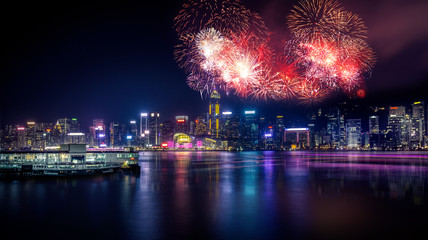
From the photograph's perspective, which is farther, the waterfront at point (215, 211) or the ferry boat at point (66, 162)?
the ferry boat at point (66, 162)

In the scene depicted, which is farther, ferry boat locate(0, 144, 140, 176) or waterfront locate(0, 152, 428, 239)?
ferry boat locate(0, 144, 140, 176)

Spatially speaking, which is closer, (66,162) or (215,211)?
(215,211)

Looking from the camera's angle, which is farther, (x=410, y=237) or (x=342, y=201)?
(x=342, y=201)

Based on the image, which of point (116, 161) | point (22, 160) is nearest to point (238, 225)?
point (116, 161)

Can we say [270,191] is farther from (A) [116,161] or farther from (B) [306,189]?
(A) [116,161]

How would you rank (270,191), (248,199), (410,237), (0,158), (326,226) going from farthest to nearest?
(0,158)
(270,191)
(248,199)
(326,226)
(410,237)

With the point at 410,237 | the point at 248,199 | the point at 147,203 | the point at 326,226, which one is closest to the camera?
the point at 410,237

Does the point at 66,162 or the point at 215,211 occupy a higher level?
the point at 66,162
